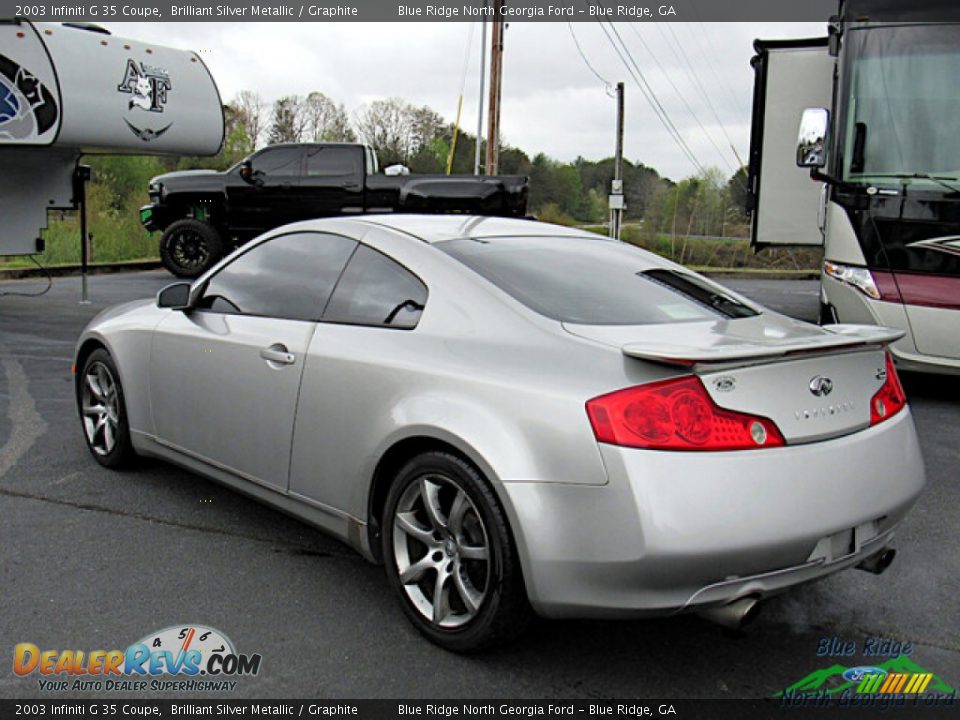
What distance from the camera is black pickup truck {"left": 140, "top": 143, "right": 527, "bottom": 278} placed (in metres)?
16.1

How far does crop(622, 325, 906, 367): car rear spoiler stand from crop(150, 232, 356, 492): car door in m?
1.55

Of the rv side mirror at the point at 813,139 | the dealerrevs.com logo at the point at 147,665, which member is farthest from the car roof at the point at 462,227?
the rv side mirror at the point at 813,139

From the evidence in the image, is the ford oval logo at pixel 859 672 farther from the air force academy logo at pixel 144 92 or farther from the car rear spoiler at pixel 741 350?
the air force academy logo at pixel 144 92

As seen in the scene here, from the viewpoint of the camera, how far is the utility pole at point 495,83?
26.0 metres

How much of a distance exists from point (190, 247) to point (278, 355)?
43.5 feet

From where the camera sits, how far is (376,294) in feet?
12.2

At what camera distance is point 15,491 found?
4930mm

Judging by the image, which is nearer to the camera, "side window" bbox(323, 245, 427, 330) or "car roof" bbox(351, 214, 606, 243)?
"side window" bbox(323, 245, 427, 330)

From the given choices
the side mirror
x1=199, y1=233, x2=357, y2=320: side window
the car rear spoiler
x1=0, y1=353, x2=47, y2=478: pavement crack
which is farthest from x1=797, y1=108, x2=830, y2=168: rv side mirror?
x1=0, y1=353, x2=47, y2=478: pavement crack

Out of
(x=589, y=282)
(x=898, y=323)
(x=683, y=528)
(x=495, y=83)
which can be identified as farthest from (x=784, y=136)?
(x=495, y=83)

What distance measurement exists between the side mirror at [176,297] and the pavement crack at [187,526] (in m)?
1.03

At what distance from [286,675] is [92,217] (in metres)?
24.5

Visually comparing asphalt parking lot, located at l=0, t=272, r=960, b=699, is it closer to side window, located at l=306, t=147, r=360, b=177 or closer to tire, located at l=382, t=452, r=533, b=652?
tire, located at l=382, t=452, r=533, b=652

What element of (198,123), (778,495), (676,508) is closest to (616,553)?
(676,508)
